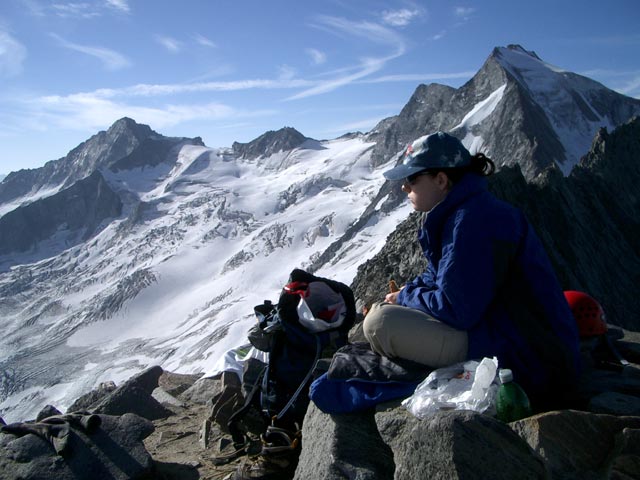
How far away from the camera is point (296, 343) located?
20.2 ft

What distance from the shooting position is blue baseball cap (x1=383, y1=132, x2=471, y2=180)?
4.47 m

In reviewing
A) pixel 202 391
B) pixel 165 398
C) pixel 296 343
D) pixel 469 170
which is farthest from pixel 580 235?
pixel 469 170

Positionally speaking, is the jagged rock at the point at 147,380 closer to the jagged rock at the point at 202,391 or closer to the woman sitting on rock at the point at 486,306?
the jagged rock at the point at 202,391

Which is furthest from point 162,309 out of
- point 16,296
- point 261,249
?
point 16,296

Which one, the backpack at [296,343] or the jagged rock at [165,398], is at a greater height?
the backpack at [296,343]

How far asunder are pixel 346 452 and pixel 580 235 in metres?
38.2

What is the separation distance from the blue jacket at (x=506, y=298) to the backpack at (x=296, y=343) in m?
2.08

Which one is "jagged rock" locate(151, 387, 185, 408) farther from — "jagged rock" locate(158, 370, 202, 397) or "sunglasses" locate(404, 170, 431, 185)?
"sunglasses" locate(404, 170, 431, 185)

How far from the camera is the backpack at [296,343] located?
5746 mm

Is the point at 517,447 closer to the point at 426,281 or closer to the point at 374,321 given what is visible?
the point at 374,321

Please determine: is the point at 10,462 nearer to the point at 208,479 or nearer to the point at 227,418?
the point at 208,479

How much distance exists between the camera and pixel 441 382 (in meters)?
4.00

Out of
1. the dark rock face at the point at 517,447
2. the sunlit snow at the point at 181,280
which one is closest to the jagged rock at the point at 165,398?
the dark rock face at the point at 517,447

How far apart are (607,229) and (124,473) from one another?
43.4 metres
